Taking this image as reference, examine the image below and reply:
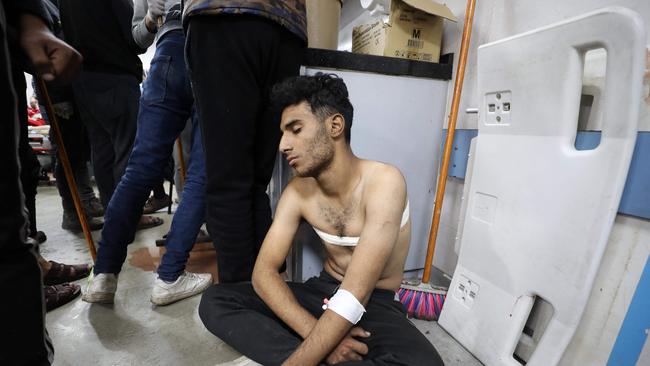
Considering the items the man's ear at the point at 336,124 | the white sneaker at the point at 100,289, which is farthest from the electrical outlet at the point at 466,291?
the white sneaker at the point at 100,289

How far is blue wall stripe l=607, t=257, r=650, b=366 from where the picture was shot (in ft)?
2.26

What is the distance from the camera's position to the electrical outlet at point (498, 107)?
0.95 meters

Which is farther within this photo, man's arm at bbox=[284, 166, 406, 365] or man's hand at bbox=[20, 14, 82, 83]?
man's arm at bbox=[284, 166, 406, 365]

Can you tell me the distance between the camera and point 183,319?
1.14 m

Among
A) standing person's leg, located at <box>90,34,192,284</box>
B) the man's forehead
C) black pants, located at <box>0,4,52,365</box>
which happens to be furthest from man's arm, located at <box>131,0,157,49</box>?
black pants, located at <box>0,4,52,365</box>

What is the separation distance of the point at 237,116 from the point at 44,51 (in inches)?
17.0

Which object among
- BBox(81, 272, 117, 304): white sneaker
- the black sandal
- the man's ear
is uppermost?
the man's ear

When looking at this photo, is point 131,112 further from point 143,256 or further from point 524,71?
point 524,71

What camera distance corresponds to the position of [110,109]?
62.3 inches

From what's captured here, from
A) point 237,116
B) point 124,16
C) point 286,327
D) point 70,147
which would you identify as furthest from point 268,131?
point 70,147

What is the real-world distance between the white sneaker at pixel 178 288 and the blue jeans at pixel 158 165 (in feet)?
0.14

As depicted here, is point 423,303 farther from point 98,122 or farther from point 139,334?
point 98,122

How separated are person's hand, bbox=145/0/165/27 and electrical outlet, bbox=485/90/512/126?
127 cm

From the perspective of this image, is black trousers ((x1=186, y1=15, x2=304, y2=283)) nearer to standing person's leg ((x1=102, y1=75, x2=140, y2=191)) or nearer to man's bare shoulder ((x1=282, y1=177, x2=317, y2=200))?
man's bare shoulder ((x1=282, y1=177, x2=317, y2=200))
